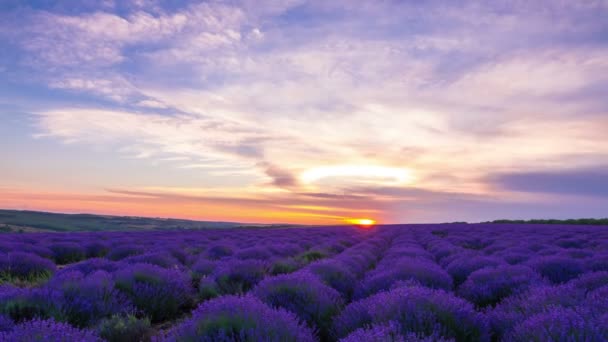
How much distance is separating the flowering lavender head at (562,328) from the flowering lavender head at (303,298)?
193 cm

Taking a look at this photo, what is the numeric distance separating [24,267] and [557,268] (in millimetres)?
10194

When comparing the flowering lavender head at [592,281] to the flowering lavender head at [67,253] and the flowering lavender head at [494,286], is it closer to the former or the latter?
the flowering lavender head at [494,286]

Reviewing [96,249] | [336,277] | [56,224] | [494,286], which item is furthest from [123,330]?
[56,224]

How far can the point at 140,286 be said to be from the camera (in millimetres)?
5793

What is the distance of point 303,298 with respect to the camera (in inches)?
180

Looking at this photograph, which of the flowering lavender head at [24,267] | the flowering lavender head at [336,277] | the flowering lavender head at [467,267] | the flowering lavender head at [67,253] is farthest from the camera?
the flowering lavender head at [67,253]

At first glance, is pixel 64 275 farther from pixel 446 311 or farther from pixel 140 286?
pixel 446 311

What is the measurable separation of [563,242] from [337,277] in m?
10.6

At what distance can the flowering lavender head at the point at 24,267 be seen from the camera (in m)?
8.62

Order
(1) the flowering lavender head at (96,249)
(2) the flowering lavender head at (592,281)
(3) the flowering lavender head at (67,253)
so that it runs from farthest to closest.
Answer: (1) the flowering lavender head at (96,249)
(3) the flowering lavender head at (67,253)
(2) the flowering lavender head at (592,281)

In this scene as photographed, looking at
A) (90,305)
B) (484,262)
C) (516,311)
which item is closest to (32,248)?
(90,305)

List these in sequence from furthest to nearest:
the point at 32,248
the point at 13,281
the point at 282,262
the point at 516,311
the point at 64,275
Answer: the point at 32,248 < the point at 282,262 < the point at 13,281 < the point at 64,275 < the point at 516,311

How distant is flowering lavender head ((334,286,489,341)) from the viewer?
329 cm

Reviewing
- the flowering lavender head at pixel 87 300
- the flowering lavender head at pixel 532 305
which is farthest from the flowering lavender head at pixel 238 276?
the flowering lavender head at pixel 532 305
